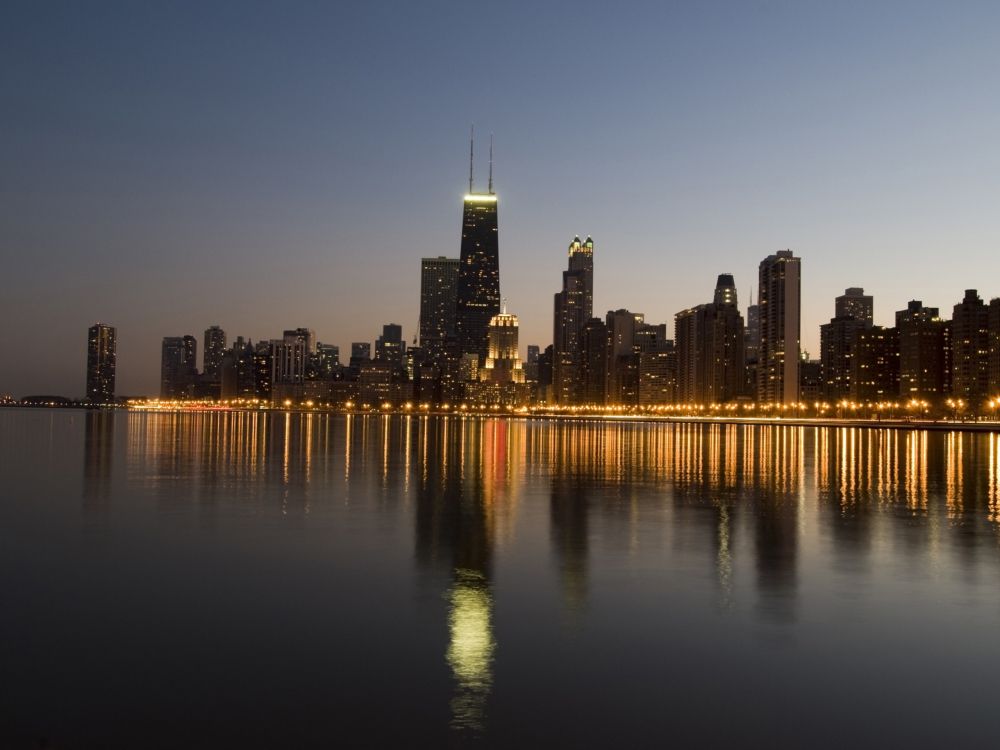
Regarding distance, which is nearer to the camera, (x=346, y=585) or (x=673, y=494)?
(x=346, y=585)

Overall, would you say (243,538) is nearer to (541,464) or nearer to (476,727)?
(476,727)

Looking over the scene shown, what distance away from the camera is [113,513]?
92.8 ft

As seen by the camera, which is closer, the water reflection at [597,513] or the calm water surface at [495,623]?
the calm water surface at [495,623]

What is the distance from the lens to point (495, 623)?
1459 centimetres

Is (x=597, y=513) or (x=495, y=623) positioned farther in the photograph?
(x=597, y=513)

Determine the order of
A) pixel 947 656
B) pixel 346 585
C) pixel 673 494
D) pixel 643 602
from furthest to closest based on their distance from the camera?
pixel 673 494 < pixel 346 585 < pixel 643 602 < pixel 947 656

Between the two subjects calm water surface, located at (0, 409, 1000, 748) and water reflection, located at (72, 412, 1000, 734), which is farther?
water reflection, located at (72, 412, 1000, 734)

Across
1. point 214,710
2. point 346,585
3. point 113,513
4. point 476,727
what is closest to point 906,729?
point 476,727

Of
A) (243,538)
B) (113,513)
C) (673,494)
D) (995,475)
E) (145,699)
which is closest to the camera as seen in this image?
(145,699)

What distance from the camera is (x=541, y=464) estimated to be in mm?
54875

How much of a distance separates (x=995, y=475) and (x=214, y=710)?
48970mm

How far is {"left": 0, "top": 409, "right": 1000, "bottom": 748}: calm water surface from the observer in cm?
1026

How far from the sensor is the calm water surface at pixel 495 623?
33.7 ft

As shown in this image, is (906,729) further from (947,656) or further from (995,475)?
(995,475)
